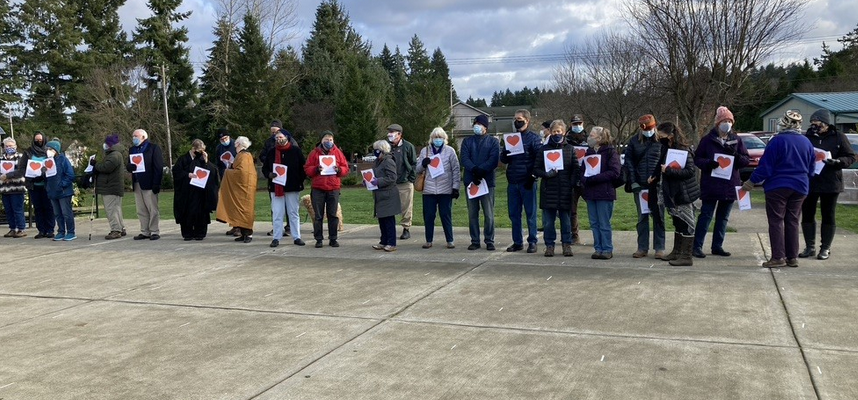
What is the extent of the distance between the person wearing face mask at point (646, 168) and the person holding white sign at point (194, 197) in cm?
721

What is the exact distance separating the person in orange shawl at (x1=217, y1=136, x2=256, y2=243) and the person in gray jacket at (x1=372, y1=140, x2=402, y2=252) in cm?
269

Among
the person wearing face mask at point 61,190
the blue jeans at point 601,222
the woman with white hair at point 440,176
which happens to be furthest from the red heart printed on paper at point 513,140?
the person wearing face mask at point 61,190

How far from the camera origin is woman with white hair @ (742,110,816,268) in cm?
864

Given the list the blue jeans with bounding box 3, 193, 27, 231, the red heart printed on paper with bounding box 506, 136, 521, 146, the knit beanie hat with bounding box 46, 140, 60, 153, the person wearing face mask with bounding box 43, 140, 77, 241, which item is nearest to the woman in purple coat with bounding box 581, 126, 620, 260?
the red heart printed on paper with bounding box 506, 136, 521, 146

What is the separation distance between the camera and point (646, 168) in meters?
9.37

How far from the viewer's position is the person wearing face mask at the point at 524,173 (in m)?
10.1

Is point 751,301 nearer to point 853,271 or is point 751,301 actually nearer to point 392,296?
point 853,271

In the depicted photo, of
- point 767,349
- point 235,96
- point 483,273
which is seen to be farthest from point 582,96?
point 767,349

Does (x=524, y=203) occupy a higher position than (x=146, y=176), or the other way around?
(x=146, y=176)

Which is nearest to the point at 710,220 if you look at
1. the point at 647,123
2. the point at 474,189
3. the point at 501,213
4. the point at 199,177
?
the point at 647,123

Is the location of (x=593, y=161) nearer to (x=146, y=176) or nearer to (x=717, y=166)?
(x=717, y=166)

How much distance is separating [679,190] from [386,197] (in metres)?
4.16

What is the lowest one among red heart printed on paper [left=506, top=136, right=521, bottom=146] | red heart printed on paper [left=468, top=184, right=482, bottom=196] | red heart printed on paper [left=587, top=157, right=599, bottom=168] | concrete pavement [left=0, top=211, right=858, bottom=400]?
concrete pavement [left=0, top=211, right=858, bottom=400]

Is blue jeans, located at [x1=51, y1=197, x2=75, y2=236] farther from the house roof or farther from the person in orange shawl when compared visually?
the house roof
